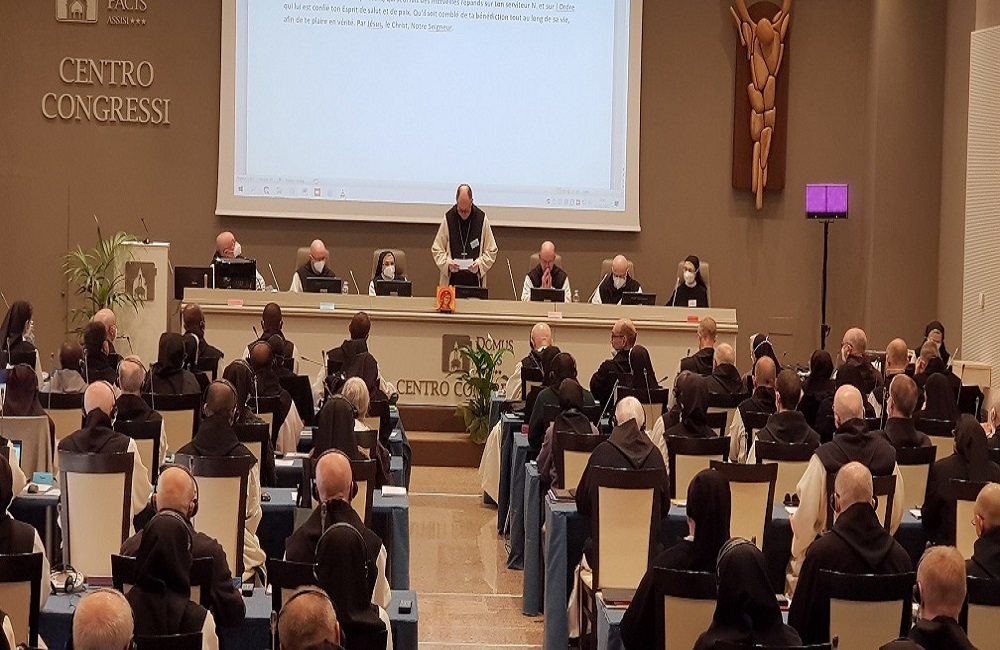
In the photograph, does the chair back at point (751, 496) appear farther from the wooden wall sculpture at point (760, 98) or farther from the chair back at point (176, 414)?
the wooden wall sculpture at point (760, 98)

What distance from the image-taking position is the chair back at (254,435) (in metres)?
7.00

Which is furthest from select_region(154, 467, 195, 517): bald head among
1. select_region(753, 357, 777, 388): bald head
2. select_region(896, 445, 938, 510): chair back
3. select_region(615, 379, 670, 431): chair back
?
select_region(615, 379, 670, 431): chair back

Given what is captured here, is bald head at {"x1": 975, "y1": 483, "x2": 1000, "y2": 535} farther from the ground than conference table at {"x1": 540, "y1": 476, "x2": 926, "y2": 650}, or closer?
farther from the ground

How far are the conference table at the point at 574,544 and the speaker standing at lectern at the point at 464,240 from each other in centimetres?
649

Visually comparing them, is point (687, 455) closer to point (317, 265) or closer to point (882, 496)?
point (882, 496)

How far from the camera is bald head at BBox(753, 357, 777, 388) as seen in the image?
836cm

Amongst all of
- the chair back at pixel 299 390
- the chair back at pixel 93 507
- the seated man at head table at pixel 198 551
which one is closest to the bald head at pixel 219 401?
the chair back at pixel 93 507

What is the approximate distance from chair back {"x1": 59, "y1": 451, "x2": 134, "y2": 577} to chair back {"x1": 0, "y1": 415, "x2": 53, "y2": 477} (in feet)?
4.39

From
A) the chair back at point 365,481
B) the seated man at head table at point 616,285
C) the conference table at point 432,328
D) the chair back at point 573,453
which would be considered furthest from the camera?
the seated man at head table at point 616,285

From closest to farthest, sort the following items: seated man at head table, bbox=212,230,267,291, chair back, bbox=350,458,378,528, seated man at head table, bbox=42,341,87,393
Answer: chair back, bbox=350,458,378,528, seated man at head table, bbox=42,341,87,393, seated man at head table, bbox=212,230,267,291

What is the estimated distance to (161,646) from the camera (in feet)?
12.1

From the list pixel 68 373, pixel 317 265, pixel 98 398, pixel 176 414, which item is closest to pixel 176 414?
pixel 176 414

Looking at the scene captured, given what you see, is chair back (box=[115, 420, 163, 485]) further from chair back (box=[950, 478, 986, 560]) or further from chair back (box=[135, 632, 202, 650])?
chair back (box=[950, 478, 986, 560])

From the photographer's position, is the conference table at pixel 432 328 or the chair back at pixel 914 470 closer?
the chair back at pixel 914 470
